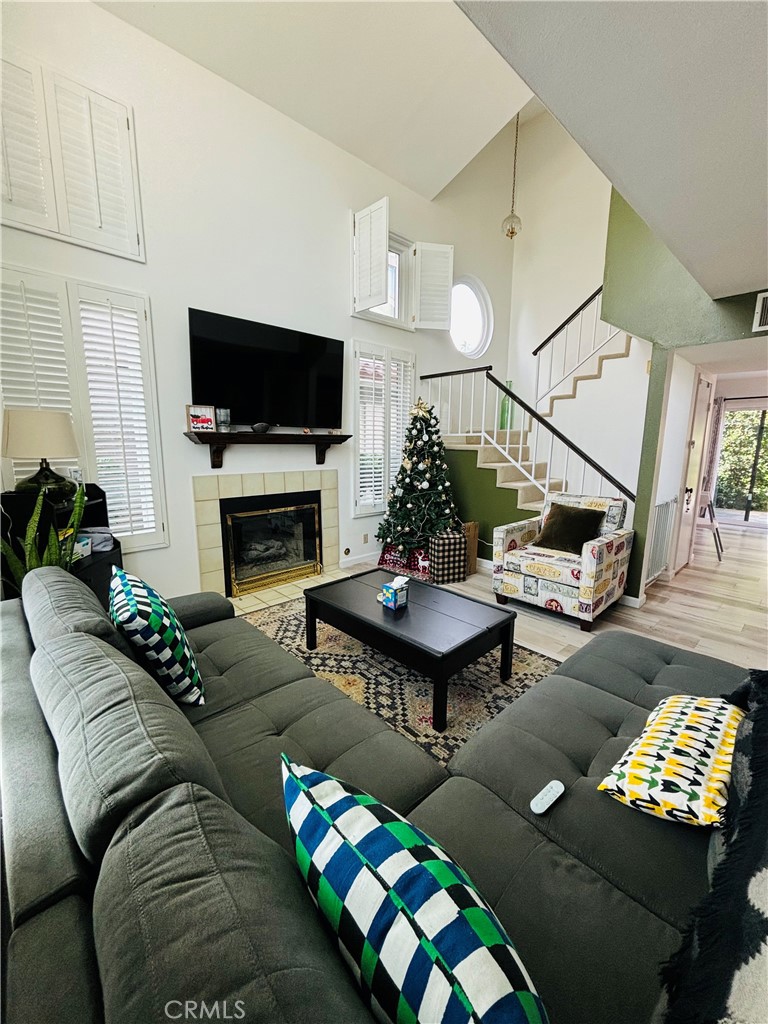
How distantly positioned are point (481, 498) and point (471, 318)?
2.75 meters

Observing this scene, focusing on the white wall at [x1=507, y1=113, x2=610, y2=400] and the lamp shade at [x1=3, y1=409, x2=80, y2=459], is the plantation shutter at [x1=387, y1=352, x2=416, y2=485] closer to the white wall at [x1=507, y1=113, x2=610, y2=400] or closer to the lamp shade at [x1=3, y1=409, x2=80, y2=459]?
the white wall at [x1=507, y1=113, x2=610, y2=400]

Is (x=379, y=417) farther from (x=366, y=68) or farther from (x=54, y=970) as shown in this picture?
(x=54, y=970)

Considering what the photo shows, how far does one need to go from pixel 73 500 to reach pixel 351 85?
3.91 metres

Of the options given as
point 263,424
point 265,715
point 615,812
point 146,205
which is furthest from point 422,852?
point 146,205

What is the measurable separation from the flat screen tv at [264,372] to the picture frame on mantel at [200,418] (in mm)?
46

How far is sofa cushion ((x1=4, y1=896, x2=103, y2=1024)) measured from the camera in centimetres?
44

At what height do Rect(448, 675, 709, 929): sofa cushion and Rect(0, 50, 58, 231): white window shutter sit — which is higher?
Rect(0, 50, 58, 231): white window shutter

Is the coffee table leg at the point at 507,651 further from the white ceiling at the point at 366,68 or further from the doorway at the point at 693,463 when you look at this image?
the white ceiling at the point at 366,68

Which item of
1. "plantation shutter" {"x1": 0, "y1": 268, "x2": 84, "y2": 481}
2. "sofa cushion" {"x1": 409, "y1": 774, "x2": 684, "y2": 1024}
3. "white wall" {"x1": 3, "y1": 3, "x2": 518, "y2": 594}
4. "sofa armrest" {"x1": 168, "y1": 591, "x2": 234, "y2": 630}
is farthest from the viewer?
"white wall" {"x1": 3, "y1": 3, "x2": 518, "y2": 594}

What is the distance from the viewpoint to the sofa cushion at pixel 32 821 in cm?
55

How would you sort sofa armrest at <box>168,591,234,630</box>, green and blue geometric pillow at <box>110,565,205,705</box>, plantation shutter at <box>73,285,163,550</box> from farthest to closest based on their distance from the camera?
plantation shutter at <box>73,285,163,550</box>
sofa armrest at <box>168,591,234,630</box>
green and blue geometric pillow at <box>110,565,205,705</box>

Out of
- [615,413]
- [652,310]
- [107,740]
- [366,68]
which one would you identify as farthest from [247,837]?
[366,68]

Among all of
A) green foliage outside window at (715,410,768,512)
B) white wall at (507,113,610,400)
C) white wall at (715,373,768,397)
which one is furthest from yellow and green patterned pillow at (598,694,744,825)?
green foliage outside window at (715,410,768,512)

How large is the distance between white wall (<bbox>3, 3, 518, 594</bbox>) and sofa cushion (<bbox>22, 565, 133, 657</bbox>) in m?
1.80
